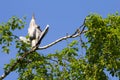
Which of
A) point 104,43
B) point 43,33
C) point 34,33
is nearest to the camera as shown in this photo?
point 43,33

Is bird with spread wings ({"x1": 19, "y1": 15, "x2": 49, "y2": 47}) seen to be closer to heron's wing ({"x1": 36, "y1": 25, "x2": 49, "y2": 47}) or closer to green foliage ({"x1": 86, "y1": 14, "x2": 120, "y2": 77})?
heron's wing ({"x1": 36, "y1": 25, "x2": 49, "y2": 47})

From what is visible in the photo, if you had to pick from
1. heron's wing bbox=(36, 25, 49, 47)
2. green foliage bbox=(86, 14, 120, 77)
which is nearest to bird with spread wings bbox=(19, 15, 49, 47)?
heron's wing bbox=(36, 25, 49, 47)

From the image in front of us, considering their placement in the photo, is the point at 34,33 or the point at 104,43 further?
the point at 104,43

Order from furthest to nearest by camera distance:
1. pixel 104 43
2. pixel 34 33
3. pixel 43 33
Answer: pixel 104 43 < pixel 34 33 < pixel 43 33

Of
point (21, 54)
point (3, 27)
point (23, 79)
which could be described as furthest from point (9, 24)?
point (23, 79)

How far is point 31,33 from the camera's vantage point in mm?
20656

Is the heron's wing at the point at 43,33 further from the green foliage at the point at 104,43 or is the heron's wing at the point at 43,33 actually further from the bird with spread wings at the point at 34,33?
the green foliage at the point at 104,43

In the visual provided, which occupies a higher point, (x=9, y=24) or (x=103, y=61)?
(x=9, y=24)

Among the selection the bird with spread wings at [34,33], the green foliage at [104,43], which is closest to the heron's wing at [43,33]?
the bird with spread wings at [34,33]

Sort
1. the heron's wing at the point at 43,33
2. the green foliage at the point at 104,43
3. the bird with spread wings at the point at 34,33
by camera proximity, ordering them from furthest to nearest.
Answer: the green foliage at the point at 104,43
the bird with spread wings at the point at 34,33
the heron's wing at the point at 43,33

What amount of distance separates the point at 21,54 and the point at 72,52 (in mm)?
2131

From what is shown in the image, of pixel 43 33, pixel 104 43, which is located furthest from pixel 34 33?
pixel 104 43

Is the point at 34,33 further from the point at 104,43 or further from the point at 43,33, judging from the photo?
the point at 104,43

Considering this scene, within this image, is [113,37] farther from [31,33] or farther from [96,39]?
[31,33]
